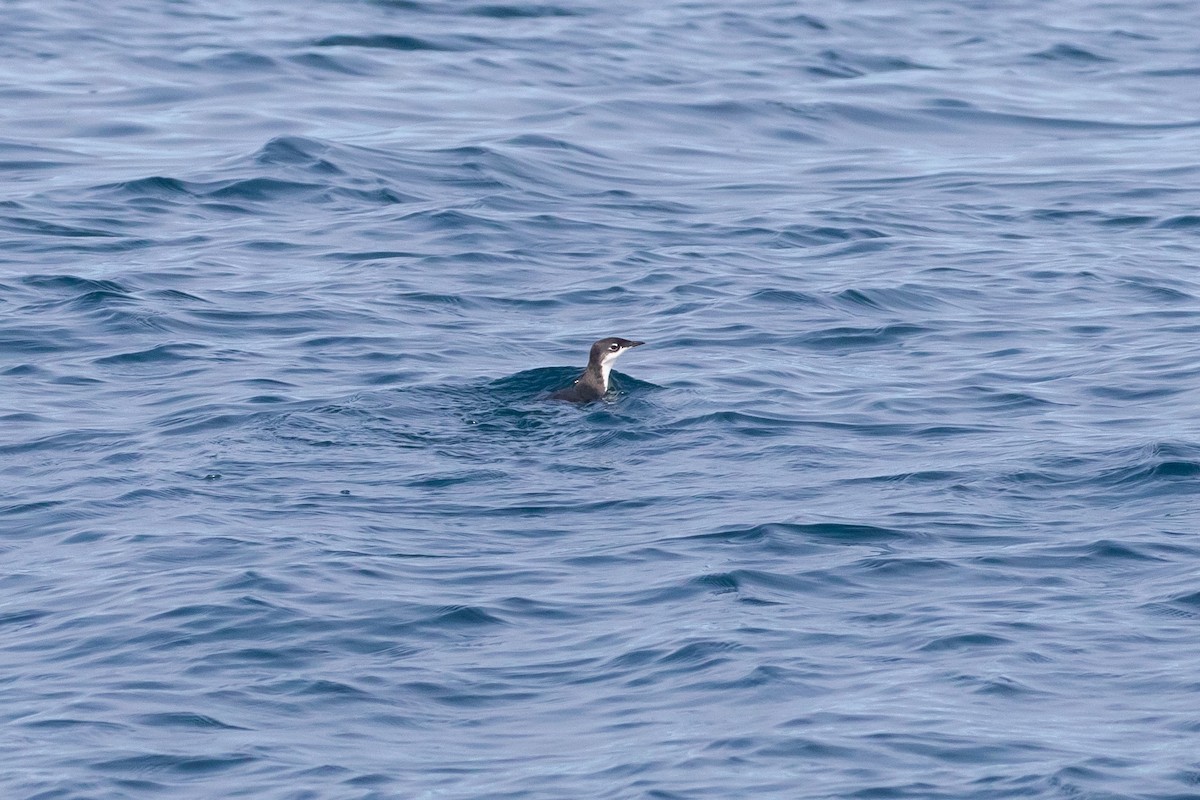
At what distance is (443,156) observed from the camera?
76.5ft

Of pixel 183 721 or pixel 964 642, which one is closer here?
pixel 183 721

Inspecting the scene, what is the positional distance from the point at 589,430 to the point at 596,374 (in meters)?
1.12

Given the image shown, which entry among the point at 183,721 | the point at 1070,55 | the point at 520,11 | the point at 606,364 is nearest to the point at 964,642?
the point at 183,721

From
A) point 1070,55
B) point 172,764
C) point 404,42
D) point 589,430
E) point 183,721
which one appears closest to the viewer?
point 172,764

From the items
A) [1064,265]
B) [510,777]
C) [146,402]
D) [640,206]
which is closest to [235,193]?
[640,206]

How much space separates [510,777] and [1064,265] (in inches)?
483

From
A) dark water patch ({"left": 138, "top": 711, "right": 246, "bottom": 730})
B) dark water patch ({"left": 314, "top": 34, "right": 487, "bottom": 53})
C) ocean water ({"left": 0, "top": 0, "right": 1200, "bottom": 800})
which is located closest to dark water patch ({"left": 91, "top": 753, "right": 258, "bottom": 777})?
ocean water ({"left": 0, "top": 0, "right": 1200, "bottom": 800})

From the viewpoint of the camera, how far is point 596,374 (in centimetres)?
1572

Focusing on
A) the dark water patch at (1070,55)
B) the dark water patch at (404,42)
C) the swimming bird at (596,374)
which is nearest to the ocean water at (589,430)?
the swimming bird at (596,374)

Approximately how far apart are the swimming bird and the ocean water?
0.89 ft

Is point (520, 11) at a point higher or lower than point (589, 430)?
higher

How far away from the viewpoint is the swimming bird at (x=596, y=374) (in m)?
15.5

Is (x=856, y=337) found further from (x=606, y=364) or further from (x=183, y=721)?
(x=183, y=721)

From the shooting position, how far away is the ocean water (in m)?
9.51
